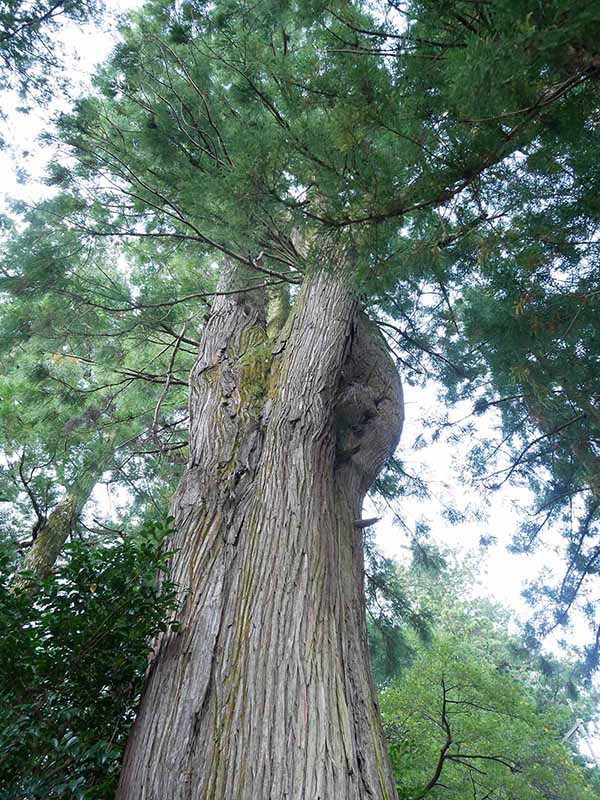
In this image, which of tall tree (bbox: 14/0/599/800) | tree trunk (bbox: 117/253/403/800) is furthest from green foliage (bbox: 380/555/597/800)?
tall tree (bbox: 14/0/599/800)

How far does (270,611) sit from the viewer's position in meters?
1.83

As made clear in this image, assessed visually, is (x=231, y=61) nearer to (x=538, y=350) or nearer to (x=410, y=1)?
(x=410, y=1)

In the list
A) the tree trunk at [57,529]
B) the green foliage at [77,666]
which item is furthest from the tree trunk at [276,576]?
the tree trunk at [57,529]

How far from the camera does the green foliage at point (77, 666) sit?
137 cm

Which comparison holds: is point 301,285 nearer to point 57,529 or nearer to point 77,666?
point 77,666

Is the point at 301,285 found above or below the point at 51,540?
above

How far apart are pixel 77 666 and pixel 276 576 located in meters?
0.78

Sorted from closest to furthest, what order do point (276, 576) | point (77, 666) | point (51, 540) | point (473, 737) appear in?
point (77, 666) < point (276, 576) < point (51, 540) < point (473, 737)

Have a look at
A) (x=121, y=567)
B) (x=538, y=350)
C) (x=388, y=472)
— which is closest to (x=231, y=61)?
(x=538, y=350)

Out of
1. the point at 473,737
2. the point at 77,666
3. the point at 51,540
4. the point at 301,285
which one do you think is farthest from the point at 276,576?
the point at 473,737

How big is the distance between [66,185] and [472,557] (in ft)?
68.7

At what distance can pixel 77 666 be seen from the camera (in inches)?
62.1

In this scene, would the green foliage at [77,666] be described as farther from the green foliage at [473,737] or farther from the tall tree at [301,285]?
the green foliage at [473,737]

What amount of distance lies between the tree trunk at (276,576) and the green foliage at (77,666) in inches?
4.9
